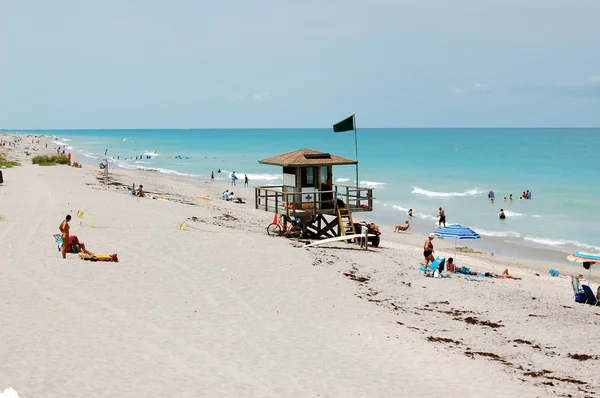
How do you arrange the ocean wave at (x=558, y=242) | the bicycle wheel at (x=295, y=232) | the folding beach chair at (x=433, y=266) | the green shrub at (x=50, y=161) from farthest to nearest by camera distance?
1. the green shrub at (x=50, y=161)
2. the ocean wave at (x=558, y=242)
3. the bicycle wheel at (x=295, y=232)
4. the folding beach chair at (x=433, y=266)

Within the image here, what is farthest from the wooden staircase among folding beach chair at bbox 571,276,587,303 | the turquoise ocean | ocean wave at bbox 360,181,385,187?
ocean wave at bbox 360,181,385,187

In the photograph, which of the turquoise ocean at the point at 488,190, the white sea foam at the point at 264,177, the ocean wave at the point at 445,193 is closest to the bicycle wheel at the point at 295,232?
the turquoise ocean at the point at 488,190

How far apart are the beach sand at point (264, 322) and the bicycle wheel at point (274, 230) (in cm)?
213

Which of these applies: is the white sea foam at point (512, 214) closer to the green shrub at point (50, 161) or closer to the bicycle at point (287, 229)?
the bicycle at point (287, 229)

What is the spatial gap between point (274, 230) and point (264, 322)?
482 inches

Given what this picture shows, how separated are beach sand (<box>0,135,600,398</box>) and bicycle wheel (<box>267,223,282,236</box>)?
2.13 meters

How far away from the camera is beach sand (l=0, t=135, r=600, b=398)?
9055 millimetres

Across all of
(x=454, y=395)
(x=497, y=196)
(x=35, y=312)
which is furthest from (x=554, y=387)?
(x=497, y=196)

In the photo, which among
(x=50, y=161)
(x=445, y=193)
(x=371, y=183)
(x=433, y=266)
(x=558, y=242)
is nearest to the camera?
(x=433, y=266)

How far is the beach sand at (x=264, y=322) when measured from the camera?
9.05 metres

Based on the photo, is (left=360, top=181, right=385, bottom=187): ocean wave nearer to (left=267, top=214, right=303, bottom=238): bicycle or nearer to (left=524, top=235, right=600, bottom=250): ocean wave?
(left=524, top=235, right=600, bottom=250): ocean wave

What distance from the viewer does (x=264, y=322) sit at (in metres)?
12.3

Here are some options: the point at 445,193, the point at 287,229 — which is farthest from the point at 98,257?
the point at 445,193

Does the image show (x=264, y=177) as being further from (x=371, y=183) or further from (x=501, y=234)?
(x=501, y=234)
